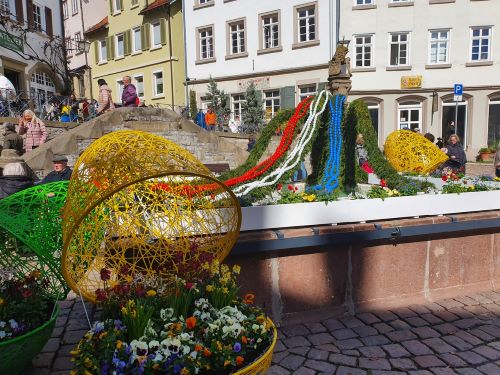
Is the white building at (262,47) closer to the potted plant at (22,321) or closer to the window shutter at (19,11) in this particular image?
Result: the window shutter at (19,11)

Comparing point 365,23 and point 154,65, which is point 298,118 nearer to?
point 365,23

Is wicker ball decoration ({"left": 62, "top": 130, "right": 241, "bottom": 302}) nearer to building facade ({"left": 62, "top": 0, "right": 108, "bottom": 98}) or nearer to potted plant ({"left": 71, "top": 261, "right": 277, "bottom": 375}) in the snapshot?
potted plant ({"left": 71, "top": 261, "right": 277, "bottom": 375})

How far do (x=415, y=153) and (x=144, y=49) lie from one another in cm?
2535

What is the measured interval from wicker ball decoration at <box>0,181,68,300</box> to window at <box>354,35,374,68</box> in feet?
64.1

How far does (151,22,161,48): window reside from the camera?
27695mm

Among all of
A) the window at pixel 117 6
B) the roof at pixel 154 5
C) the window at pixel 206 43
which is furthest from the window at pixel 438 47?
the window at pixel 117 6

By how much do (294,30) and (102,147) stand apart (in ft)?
66.9

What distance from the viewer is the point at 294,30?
21.8m

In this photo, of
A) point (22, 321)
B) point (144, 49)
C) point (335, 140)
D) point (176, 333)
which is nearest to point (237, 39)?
point (144, 49)

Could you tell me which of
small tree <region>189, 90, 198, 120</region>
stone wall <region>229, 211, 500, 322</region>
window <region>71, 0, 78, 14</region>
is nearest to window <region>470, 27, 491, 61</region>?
small tree <region>189, 90, 198, 120</region>

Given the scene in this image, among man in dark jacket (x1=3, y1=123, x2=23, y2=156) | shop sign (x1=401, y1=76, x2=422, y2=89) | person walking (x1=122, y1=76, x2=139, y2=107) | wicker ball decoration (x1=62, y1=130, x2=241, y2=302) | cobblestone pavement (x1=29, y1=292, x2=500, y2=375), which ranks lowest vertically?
cobblestone pavement (x1=29, y1=292, x2=500, y2=375)

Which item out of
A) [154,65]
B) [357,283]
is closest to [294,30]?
[154,65]

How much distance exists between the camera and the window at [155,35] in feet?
90.9

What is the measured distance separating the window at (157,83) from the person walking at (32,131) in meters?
18.0
